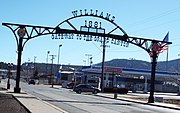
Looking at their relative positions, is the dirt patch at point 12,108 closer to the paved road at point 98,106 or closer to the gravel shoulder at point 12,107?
the gravel shoulder at point 12,107

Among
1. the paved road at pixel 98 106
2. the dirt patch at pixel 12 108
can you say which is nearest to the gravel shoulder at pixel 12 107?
the dirt patch at pixel 12 108

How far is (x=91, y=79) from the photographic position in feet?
347

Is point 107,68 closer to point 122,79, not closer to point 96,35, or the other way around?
point 122,79

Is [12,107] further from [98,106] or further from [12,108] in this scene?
[98,106]

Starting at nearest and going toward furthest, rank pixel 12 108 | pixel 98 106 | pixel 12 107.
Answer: pixel 12 108 < pixel 12 107 < pixel 98 106

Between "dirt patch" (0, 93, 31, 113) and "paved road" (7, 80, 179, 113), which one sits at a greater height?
"dirt patch" (0, 93, 31, 113)

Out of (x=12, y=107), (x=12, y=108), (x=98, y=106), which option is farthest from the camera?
(x=98, y=106)

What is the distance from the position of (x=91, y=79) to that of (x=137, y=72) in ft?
49.7

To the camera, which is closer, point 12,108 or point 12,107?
point 12,108

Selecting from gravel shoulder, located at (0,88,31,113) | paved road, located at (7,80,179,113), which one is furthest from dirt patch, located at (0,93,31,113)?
paved road, located at (7,80,179,113)

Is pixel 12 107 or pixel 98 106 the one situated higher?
pixel 12 107

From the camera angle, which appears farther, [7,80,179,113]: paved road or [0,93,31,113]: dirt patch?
[7,80,179,113]: paved road

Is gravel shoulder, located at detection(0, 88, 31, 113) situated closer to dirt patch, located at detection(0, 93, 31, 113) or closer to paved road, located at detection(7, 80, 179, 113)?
dirt patch, located at detection(0, 93, 31, 113)

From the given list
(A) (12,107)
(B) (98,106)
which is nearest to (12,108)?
(A) (12,107)
